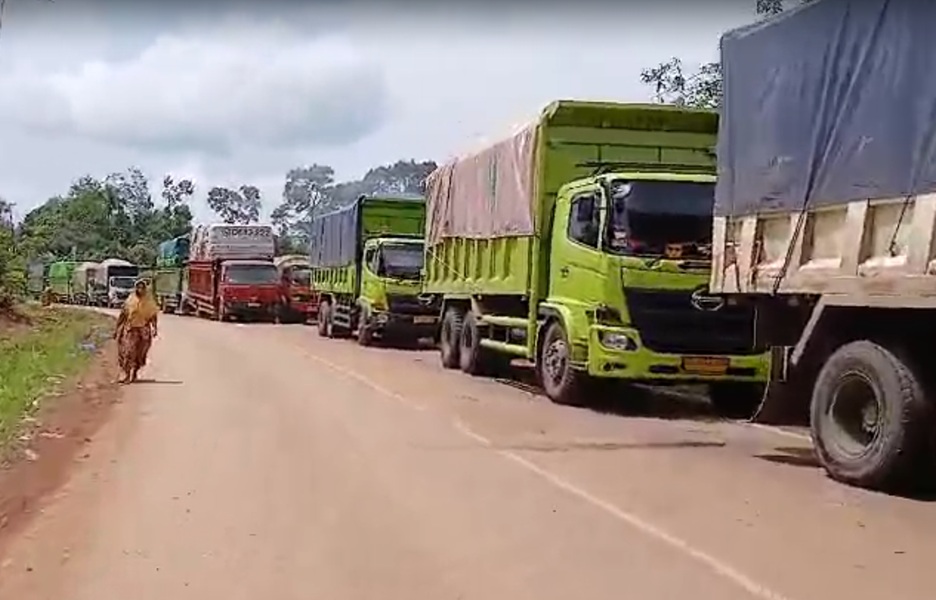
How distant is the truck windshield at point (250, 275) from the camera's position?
1688 inches

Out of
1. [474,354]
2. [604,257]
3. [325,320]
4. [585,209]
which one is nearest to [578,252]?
[585,209]

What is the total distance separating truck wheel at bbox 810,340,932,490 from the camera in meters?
9.23

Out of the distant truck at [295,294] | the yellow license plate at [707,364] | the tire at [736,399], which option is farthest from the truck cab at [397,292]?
the distant truck at [295,294]

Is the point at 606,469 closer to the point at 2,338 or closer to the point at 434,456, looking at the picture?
the point at 434,456

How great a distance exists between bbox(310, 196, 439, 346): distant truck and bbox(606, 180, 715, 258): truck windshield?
10824mm

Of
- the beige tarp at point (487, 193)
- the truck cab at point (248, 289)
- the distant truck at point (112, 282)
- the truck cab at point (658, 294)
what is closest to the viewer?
the truck cab at point (658, 294)

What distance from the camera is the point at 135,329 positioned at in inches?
701

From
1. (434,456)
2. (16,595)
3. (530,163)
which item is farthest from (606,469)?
(530,163)

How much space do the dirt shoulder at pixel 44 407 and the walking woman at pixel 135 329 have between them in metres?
0.35

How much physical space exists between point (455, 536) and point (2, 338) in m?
21.5

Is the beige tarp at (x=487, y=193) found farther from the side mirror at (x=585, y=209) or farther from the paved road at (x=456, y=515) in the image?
the paved road at (x=456, y=515)

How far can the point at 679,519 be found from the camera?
8398mm

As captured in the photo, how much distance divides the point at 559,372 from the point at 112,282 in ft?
159

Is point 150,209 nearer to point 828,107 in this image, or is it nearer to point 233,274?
point 233,274
